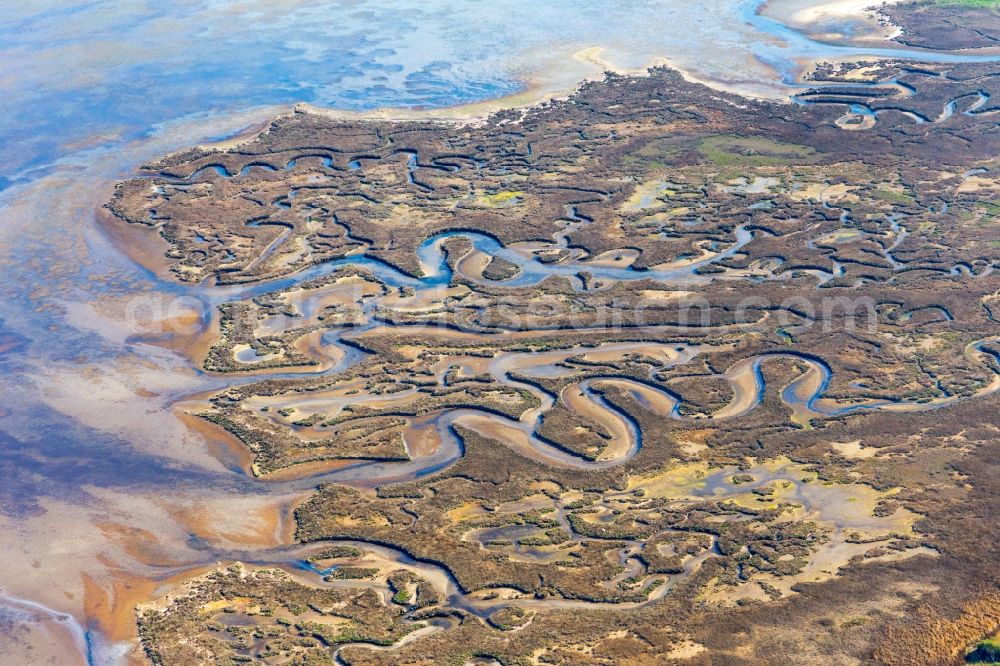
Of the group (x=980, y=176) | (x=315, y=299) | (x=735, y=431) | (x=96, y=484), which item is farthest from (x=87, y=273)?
(x=980, y=176)

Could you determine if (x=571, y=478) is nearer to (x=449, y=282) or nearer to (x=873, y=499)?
(x=873, y=499)

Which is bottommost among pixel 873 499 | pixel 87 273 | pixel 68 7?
pixel 873 499

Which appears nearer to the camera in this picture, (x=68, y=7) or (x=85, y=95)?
(x=85, y=95)

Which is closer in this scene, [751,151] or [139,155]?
[751,151]

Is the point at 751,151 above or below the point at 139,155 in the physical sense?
below

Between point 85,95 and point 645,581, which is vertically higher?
point 85,95

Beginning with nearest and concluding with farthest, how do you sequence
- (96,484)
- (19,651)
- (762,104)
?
(19,651), (96,484), (762,104)

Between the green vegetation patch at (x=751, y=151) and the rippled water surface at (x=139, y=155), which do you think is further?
the green vegetation patch at (x=751, y=151)

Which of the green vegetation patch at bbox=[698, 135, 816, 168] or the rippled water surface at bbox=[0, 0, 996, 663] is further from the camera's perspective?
the green vegetation patch at bbox=[698, 135, 816, 168]
